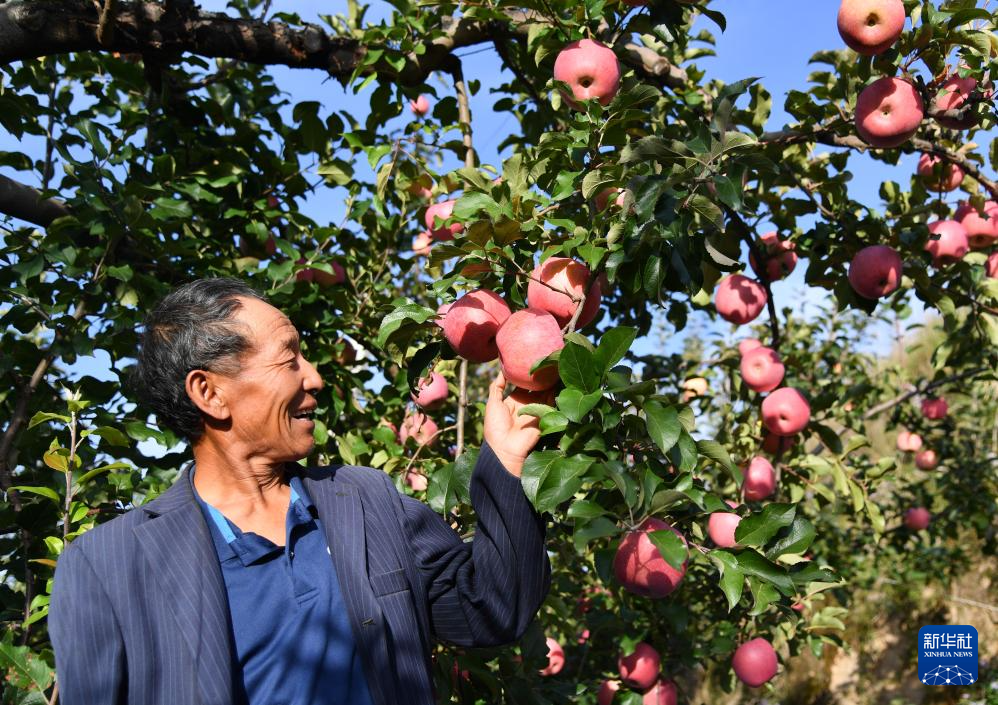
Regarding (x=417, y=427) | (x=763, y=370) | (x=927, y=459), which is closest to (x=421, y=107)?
(x=417, y=427)

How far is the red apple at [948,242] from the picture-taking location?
2.35 metres

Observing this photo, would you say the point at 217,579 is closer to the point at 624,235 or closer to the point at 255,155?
the point at 624,235

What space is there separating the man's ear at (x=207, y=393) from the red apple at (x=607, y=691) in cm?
182

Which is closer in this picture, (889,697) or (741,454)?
(741,454)

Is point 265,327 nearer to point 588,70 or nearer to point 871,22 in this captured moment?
point 588,70

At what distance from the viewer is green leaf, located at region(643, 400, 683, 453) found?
1.11 m

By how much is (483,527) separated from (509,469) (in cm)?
10

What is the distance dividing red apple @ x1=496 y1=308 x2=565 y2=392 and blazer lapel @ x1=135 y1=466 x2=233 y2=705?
520 millimetres

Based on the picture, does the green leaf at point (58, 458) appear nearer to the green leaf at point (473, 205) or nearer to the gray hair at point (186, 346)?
the gray hair at point (186, 346)

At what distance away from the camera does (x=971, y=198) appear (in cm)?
253

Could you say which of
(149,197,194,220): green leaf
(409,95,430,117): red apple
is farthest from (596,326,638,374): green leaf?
(409,95,430,117): red apple

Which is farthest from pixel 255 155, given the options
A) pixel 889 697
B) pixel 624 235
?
pixel 889 697

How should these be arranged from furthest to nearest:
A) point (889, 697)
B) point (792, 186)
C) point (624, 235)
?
point (889, 697), point (792, 186), point (624, 235)

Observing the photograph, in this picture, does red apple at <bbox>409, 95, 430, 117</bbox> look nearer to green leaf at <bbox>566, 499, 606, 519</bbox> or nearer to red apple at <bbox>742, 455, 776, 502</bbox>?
red apple at <bbox>742, 455, 776, 502</bbox>
